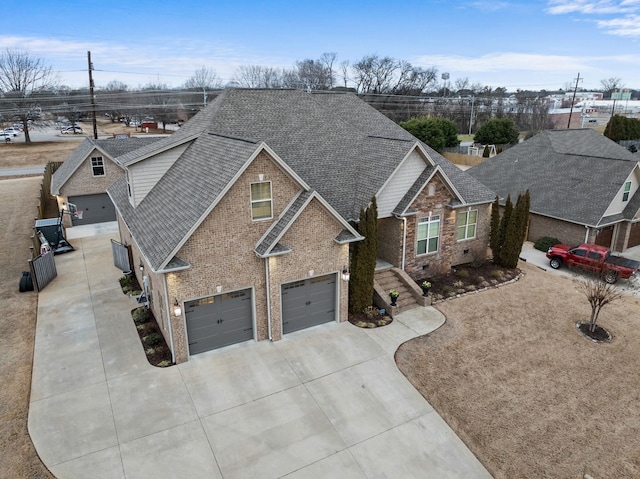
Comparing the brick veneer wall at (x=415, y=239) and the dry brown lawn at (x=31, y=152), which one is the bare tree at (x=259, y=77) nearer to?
the dry brown lawn at (x=31, y=152)

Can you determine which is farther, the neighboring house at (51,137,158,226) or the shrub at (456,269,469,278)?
the neighboring house at (51,137,158,226)

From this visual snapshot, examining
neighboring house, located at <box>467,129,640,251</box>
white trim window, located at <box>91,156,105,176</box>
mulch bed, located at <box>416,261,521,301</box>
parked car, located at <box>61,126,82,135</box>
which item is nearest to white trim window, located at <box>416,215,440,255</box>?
mulch bed, located at <box>416,261,521,301</box>

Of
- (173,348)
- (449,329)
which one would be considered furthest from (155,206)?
(449,329)

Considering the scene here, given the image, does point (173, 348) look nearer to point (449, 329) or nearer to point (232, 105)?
point (449, 329)

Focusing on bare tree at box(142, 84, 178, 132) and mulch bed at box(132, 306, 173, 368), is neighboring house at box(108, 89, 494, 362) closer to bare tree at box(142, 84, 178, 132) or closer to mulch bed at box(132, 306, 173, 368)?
mulch bed at box(132, 306, 173, 368)

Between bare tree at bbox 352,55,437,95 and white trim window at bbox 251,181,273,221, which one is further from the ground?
bare tree at bbox 352,55,437,95

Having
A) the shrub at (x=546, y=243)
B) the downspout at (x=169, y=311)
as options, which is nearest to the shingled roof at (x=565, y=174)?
the shrub at (x=546, y=243)
